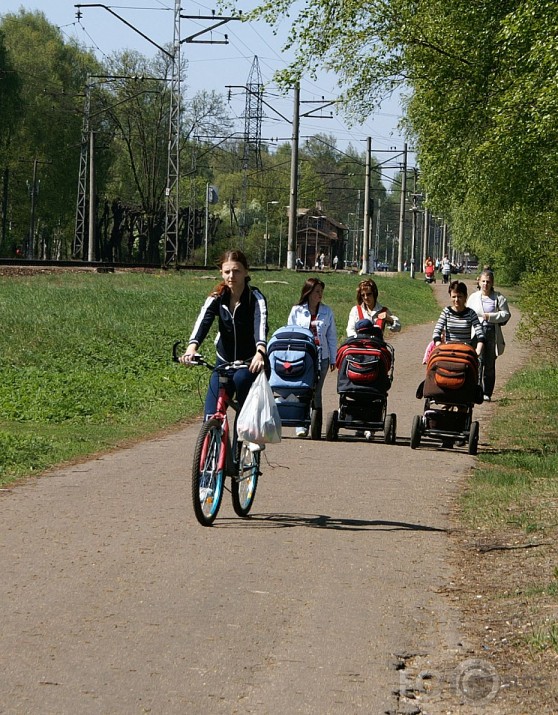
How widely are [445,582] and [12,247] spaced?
9636 cm

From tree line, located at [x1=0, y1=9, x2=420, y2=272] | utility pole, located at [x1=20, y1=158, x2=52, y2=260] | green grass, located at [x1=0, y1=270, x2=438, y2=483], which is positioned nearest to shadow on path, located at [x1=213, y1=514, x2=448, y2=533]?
green grass, located at [x1=0, y1=270, x2=438, y2=483]

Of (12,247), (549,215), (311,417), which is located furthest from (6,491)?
(12,247)

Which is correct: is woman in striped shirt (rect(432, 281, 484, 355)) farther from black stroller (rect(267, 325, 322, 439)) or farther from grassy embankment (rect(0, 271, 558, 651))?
black stroller (rect(267, 325, 322, 439))

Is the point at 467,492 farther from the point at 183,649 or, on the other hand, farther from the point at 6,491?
the point at 183,649

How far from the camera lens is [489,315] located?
18062 millimetres

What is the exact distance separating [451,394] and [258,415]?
4.85 meters

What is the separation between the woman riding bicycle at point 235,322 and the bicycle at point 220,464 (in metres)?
0.08

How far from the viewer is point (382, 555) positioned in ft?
27.8

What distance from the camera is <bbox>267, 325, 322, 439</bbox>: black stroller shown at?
13.9 m

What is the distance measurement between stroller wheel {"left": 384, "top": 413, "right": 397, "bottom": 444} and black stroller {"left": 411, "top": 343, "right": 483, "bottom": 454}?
1.06ft

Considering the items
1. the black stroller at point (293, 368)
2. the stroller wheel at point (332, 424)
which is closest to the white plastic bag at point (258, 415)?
the black stroller at point (293, 368)

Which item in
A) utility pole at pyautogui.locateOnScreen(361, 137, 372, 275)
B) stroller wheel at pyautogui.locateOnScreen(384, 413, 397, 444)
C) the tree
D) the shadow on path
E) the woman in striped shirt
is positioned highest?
the tree

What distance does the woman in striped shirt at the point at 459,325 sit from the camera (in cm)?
1453

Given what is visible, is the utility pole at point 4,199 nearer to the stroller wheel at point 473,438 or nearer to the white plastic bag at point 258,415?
the stroller wheel at point 473,438
